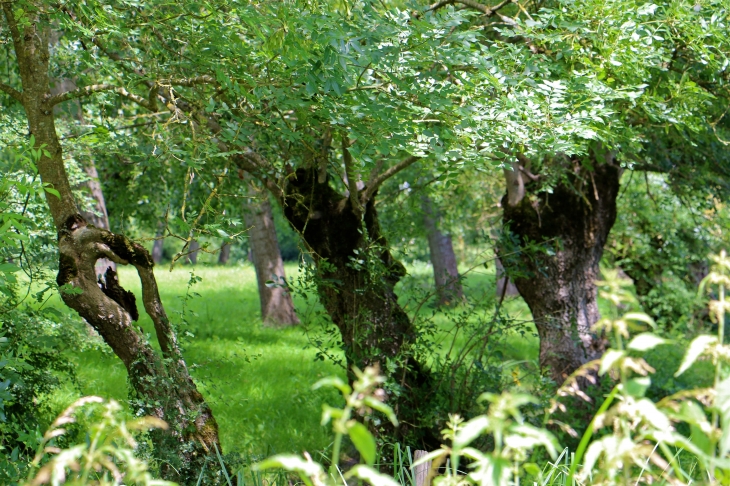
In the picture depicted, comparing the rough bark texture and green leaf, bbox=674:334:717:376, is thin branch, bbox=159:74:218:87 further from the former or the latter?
green leaf, bbox=674:334:717:376

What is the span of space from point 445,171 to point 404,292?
5.58 feet

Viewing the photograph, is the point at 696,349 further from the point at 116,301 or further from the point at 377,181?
the point at 377,181

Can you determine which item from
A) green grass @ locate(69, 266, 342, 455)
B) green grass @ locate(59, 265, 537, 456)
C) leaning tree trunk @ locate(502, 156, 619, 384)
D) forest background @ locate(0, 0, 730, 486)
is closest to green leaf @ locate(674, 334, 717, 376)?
forest background @ locate(0, 0, 730, 486)

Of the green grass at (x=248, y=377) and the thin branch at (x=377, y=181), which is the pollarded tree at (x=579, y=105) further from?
the green grass at (x=248, y=377)

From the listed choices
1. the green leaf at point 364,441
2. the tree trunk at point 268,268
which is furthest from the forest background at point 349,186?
the tree trunk at point 268,268

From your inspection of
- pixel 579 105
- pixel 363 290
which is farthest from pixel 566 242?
pixel 579 105

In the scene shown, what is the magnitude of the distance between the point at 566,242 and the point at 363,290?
3.20m

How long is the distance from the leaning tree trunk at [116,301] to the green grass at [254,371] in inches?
8.4

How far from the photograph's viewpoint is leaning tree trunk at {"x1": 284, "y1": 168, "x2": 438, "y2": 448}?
525cm

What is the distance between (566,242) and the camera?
25.1 ft

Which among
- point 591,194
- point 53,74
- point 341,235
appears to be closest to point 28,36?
point 53,74

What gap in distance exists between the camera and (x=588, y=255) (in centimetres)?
781

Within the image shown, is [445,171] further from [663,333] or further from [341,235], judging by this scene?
[663,333]

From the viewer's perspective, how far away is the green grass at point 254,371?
594cm
